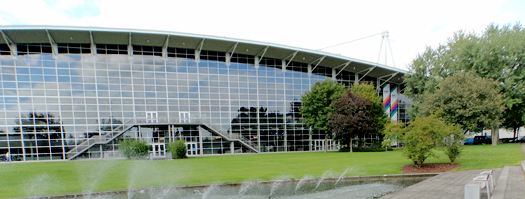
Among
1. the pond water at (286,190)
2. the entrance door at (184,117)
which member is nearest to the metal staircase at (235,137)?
the entrance door at (184,117)

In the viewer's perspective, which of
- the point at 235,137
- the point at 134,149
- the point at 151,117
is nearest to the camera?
the point at 134,149

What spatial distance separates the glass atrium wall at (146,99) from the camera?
30812 millimetres

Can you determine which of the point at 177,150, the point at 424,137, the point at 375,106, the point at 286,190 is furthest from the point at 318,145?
the point at 286,190

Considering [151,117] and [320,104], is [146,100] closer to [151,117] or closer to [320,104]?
[151,117]

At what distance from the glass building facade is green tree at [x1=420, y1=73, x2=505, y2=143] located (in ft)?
48.3

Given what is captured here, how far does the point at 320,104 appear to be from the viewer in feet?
119

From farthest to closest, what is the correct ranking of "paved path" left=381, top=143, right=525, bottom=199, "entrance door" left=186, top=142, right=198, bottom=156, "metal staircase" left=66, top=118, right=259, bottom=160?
1. "entrance door" left=186, top=142, right=198, bottom=156
2. "metal staircase" left=66, top=118, right=259, bottom=160
3. "paved path" left=381, top=143, right=525, bottom=199

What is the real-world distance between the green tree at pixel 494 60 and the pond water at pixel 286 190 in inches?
1001

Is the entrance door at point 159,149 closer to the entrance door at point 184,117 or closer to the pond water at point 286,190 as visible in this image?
the entrance door at point 184,117

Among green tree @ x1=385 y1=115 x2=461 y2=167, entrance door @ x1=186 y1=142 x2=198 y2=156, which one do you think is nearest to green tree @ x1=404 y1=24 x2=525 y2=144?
green tree @ x1=385 y1=115 x2=461 y2=167

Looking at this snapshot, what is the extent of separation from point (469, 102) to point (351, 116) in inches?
456

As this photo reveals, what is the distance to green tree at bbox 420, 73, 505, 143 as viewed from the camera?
1083 inches

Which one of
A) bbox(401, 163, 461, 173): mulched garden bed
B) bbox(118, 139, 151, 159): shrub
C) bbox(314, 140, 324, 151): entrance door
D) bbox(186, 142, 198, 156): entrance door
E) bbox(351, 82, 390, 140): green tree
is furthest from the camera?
bbox(314, 140, 324, 151): entrance door

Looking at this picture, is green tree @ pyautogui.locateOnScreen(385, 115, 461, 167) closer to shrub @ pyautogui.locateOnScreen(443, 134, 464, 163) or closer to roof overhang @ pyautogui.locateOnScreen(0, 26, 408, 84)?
shrub @ pyautogui.locateOnScreen(443, 134, 464, 163)
